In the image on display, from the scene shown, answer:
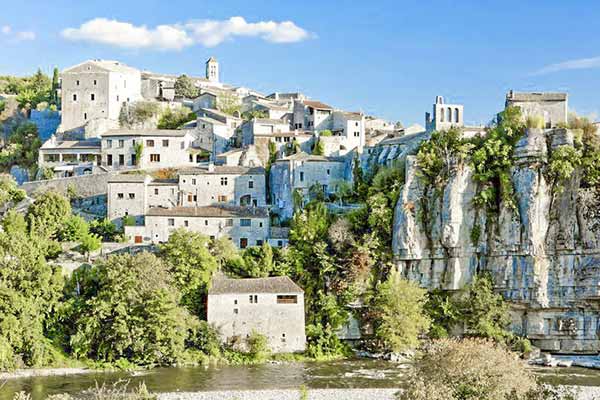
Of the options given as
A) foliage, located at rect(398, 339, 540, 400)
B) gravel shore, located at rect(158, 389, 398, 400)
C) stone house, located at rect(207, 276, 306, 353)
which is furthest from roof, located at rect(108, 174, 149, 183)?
foliage, located at rect(398, 339, 540, 400)

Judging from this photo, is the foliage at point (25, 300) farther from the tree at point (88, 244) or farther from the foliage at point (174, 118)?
the foliage at point (174, 118)

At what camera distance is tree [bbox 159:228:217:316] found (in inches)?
1939

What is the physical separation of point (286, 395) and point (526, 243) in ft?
67.2

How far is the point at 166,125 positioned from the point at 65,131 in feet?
26.5

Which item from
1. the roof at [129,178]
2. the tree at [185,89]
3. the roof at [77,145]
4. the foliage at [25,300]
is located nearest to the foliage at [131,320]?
the foliage at [25,300]

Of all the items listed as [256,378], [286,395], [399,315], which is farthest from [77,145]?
[286,395]

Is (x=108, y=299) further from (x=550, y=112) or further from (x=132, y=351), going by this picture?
(x=550, y=112)

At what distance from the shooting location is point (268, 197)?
60.8 metres

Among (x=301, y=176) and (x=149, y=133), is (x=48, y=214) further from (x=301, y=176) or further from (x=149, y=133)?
(x=301, y=176)

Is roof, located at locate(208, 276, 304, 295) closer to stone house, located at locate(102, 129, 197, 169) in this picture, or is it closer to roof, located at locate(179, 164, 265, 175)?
roof, located at locate(179, 164, 265, 175)

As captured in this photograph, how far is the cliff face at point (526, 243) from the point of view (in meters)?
50.8

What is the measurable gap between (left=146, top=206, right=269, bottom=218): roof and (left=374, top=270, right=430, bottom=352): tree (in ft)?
35.3

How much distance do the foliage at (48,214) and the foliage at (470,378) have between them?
33.0m

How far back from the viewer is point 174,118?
2827 inches
